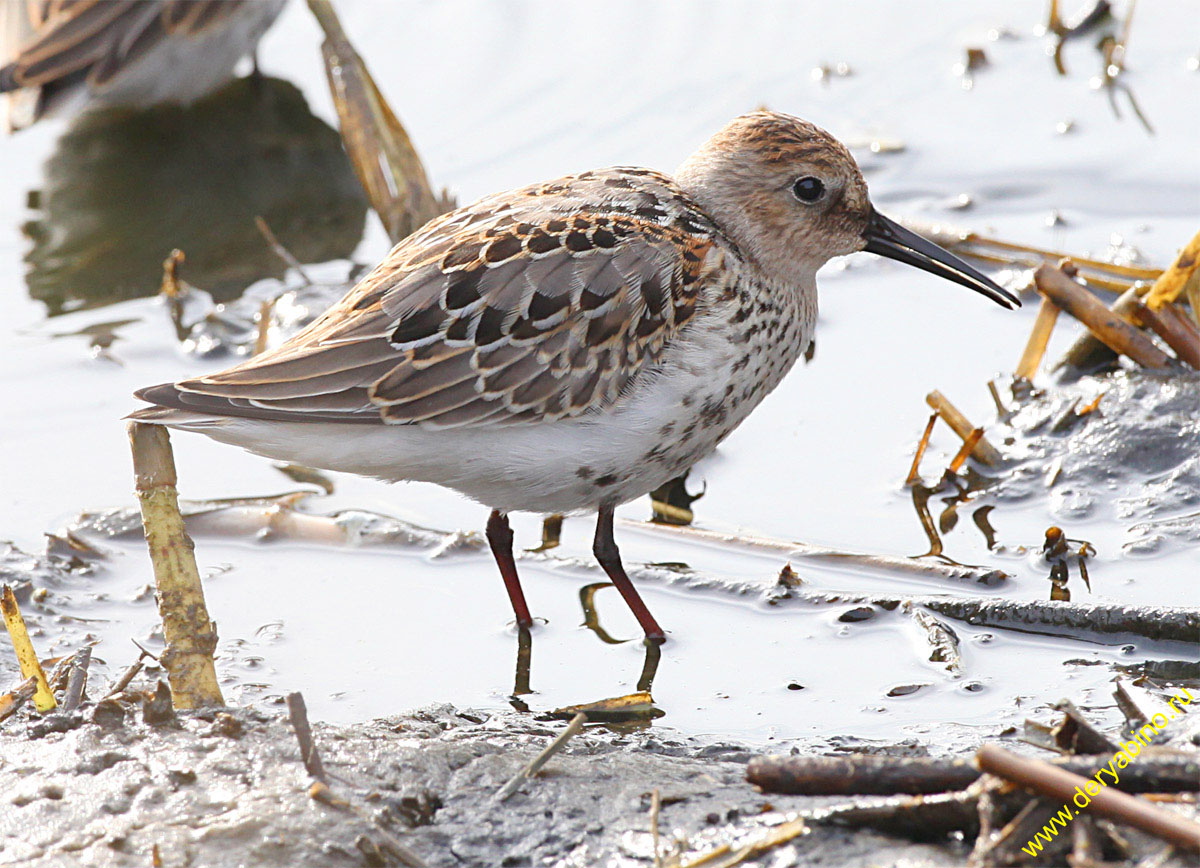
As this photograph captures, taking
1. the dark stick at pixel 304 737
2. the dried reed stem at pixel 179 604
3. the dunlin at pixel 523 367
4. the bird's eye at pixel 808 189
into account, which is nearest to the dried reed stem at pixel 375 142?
the dunlin at pixel 523 367

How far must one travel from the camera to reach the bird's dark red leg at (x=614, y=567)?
4844 mm

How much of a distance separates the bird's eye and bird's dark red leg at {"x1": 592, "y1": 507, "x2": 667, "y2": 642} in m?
1.24

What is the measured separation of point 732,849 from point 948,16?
23.1ft

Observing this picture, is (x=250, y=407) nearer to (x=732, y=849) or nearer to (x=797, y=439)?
(x=732, y=849)

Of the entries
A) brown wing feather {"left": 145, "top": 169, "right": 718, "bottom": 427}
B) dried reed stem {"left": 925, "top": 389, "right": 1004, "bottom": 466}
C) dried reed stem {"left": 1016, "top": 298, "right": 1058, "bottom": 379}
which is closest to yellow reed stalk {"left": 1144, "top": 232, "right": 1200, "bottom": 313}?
dried reed stem {"left": 1016, "top": 298, "right": 1058, "bottom": 379}

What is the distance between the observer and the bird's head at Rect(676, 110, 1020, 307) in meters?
5.04

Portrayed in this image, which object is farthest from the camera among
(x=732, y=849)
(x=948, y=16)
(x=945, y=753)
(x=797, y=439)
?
(x=948, y=16)

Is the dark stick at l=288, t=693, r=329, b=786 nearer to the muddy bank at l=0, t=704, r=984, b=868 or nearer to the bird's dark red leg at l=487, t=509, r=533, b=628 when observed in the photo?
the muddy bank at l=0, t=704, r=984, b=868

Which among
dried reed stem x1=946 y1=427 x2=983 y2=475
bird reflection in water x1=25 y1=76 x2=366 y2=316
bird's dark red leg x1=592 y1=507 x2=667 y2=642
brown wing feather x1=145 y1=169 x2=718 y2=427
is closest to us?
brown wing feather x1=145 y1=169 x2=718 y2=427

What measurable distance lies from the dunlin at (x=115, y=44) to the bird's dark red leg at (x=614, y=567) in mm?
5011

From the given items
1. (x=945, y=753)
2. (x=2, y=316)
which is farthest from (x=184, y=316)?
(x=945, y=753)

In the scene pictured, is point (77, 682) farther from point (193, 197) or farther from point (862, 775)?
point (193, 197)

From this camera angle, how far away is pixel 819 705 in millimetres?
4379

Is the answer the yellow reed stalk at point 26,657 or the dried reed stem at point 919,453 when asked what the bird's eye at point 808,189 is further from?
the yellow reed stalk at point 26,657
